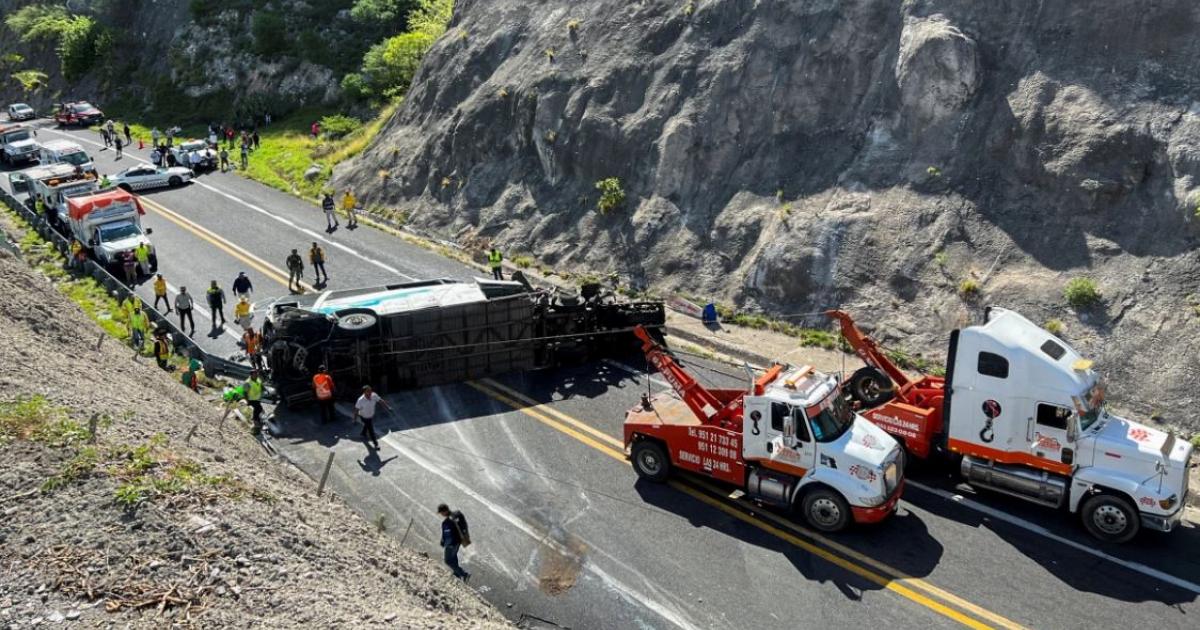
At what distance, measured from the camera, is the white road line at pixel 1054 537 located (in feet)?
48.8

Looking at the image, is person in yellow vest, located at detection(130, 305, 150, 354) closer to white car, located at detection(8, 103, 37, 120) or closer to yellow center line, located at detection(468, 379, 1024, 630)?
yellow center line, located at detection(468, 379, 1024, 630)

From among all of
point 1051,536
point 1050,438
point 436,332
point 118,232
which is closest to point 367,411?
point 436,332

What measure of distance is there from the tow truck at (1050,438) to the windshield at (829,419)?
208 cm

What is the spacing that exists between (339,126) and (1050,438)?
3976cm

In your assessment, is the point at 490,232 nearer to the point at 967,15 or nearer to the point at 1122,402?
the point at 967,15

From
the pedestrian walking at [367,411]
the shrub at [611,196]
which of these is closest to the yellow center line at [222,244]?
the shrub at [611,196]

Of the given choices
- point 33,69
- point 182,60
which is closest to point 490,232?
point 182,60

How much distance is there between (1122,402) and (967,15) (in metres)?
12.5

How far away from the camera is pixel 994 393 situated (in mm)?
16625

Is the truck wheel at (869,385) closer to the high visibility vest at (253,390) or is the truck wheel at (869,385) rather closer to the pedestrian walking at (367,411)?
the pedestrian walking at (367,411)

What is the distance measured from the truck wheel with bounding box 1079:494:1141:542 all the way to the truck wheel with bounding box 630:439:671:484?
7.09m

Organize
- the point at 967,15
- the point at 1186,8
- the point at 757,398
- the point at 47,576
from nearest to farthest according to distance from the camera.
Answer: the point at 47,576
the point at 757,398
the point at 1186,8
the point at 967,15

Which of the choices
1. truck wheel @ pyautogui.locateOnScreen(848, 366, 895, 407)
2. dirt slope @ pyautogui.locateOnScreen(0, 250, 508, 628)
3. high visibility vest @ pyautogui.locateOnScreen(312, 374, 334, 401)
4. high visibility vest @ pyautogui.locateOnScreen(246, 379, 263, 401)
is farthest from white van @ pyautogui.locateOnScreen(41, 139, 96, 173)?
truck wheel @ pyautogui.locateOnScreen(848, 366, 895, 407)

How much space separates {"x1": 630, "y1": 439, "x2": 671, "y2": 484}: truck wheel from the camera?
17891 millimetres
